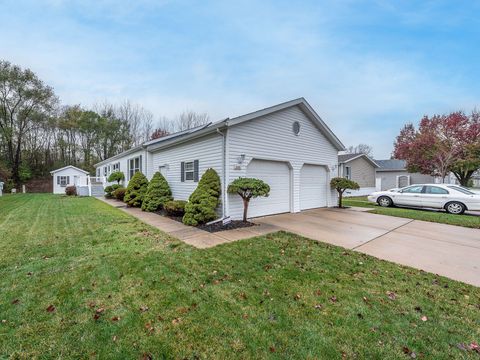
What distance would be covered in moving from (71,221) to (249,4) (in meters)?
10.2

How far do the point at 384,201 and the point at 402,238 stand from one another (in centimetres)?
755

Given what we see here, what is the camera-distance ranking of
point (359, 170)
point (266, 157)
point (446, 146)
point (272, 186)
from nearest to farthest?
1. point (266, 157)
2. point (272, 186)
3. point (446, 146)
4. point (359, 170)

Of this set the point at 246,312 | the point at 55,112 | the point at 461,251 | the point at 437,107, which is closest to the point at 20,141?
the point at 55,112

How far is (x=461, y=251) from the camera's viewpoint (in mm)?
5141

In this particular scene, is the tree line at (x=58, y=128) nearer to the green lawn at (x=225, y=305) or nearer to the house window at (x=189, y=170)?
the house window at (x=189, y=170)

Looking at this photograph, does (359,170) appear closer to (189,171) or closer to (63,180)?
(189,171)

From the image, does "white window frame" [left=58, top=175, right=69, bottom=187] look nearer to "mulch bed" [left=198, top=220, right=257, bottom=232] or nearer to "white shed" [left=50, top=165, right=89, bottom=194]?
"white shed" [left=50, top=165, right=89, bottom=194]

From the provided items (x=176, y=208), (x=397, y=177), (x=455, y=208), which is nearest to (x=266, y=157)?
(x=176, y=208)

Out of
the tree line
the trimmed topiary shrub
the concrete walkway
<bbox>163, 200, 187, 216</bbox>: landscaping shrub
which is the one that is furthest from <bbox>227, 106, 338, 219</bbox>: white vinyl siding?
the tree line

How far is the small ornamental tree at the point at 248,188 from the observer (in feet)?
Answer: 23.9

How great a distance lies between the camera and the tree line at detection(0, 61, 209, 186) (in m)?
27.2

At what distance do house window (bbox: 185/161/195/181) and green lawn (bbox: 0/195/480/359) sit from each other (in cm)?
512

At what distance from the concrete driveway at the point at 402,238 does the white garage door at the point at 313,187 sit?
181 centimetres

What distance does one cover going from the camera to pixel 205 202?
765 cm
